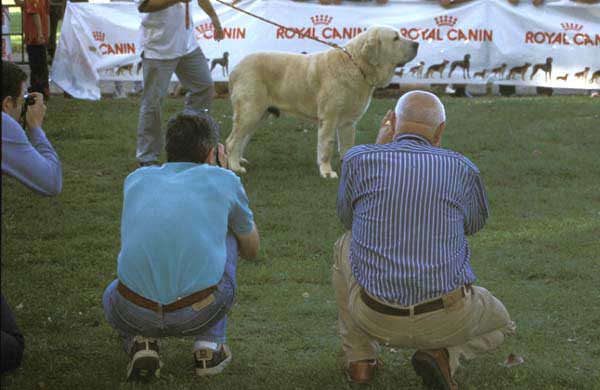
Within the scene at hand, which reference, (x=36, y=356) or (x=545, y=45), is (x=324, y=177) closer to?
(x=36, y=356)

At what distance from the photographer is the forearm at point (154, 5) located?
782 cm

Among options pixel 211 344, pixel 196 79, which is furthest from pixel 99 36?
pixel 211 344

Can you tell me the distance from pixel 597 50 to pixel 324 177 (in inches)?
236

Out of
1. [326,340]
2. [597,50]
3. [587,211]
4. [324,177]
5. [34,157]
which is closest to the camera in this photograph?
[34,157]

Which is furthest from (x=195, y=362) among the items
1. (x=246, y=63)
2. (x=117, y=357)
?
(x=246, y=63)

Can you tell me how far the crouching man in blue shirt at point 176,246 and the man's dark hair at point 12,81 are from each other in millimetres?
634

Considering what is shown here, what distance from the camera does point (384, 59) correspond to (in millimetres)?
8648

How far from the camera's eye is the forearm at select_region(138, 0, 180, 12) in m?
7.82

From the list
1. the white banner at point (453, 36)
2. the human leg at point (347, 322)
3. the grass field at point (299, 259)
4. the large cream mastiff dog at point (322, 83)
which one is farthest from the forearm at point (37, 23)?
the human leg at point (347, 322)

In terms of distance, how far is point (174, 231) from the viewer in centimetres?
376

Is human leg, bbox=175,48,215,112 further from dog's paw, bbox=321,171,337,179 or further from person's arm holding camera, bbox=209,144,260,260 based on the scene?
person's arm holding camera, bbox=209,144,260,260

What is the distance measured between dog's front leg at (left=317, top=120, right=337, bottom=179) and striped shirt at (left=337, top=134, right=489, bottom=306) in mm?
4881

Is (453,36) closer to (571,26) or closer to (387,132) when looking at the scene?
(571,26)

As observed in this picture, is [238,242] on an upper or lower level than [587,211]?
Answer: upper
